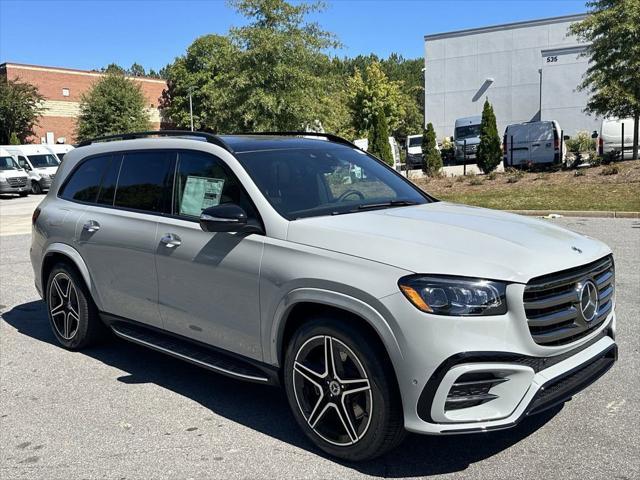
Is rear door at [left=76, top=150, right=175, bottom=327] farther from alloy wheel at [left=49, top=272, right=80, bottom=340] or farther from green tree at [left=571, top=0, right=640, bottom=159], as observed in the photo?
green tree at [left=571, top=0, right=640, bottom=159]

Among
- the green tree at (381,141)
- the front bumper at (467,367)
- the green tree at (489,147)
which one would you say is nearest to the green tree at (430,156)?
the green tree at (489,147)

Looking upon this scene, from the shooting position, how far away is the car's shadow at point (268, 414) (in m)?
3.48

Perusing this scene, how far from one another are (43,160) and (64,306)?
1123 inches

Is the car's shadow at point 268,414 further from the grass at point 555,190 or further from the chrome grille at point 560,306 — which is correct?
the grass at point 555,190

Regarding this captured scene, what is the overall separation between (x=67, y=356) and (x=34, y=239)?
1217 mm

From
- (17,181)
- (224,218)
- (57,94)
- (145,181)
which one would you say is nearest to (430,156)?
(17,181)

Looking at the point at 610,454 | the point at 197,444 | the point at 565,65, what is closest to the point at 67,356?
the point at 197,444

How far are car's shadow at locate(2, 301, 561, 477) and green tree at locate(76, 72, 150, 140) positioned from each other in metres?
49.3

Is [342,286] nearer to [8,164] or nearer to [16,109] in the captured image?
[8,164]

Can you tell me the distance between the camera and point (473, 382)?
120 inches

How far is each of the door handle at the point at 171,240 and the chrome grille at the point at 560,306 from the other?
7.64 ft

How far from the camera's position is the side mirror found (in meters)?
3.80

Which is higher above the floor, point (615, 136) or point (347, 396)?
point (615, 136)

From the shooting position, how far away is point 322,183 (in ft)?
14.3
